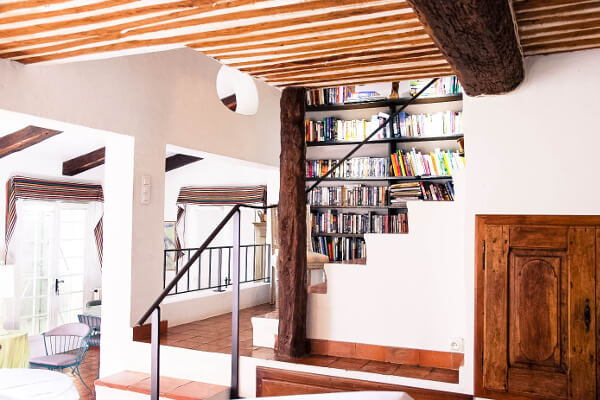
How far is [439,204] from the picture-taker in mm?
3449

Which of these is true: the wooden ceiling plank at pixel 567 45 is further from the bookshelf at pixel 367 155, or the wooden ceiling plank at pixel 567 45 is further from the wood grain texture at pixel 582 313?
the bookshelf at pixel 367 155

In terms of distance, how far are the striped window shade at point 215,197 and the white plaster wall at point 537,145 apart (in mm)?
5491

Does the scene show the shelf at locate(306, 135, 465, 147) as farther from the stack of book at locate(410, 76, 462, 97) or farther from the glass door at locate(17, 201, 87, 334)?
the glass door at locate(17, 201, 87, 334)

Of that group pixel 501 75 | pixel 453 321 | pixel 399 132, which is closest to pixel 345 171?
pixel 399 132

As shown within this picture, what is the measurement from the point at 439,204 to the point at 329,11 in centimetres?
158

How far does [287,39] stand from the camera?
9.25 ft

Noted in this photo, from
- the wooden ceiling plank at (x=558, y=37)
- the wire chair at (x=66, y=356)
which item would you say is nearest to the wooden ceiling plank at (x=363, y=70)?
the wooden ceiling plank at (x=558, y=37)

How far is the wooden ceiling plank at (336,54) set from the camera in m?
2.92

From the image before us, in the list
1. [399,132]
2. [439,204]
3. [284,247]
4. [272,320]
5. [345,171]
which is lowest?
[272,320]

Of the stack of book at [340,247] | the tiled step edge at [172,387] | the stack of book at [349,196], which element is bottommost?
the tiled step edge at [172,387]

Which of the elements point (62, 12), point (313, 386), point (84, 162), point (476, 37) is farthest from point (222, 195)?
point (476, 37)

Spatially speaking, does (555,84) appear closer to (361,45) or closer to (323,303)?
(361,45)

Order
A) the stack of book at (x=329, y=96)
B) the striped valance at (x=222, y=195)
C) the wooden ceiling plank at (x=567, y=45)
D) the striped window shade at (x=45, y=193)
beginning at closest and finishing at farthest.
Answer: the wooden ceiling plank at (x=567, y=45) < the stack of book at (x=329, y=96) < the striped window shade at (x=45, y=193) < the striped valance at (x=222, y=195)

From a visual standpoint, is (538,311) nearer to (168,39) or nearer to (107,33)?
(168,39)
